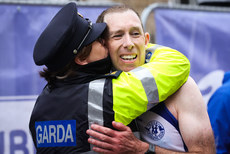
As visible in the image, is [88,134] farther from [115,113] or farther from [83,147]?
[115,113]

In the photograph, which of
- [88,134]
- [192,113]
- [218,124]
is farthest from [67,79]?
[218,124]

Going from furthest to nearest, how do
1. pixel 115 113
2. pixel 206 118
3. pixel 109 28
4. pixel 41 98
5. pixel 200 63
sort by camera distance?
pixel 200 63 → pixel 109 28 → pixel 41 98 → pixel 206 118 → pixel 115 113

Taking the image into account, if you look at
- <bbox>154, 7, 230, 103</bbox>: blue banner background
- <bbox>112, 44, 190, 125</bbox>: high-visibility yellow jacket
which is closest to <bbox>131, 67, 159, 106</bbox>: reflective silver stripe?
<bbox>112, 44, 190, 125</bbox>: high-visibility yellow jacket

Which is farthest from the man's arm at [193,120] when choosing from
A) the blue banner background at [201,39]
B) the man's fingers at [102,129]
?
the blue banner background at [201,39]

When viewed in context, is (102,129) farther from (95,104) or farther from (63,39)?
(63,39)

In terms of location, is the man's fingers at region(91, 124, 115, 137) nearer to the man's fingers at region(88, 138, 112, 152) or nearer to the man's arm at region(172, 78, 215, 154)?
the man's fingers at region(88, 138, 112, 152)

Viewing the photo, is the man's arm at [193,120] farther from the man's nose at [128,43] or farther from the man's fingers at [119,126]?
the man's nose at [128,43]

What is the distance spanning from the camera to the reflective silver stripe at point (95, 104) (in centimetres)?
171

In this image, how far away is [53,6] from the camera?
3.45 meters

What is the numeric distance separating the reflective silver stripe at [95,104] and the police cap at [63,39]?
258 millimetres

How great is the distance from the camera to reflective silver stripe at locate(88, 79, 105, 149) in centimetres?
171

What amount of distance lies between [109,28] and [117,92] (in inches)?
22.8

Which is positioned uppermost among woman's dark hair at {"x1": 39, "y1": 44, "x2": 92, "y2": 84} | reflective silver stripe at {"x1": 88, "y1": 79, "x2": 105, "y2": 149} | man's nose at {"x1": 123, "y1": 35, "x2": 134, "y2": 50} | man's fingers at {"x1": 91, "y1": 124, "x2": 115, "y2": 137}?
man's nose at {"x1": 123, "y1": 35, "x2": 134, "y2": 50}

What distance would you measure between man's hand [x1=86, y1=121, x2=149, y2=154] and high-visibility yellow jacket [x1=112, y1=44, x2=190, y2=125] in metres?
0.06
